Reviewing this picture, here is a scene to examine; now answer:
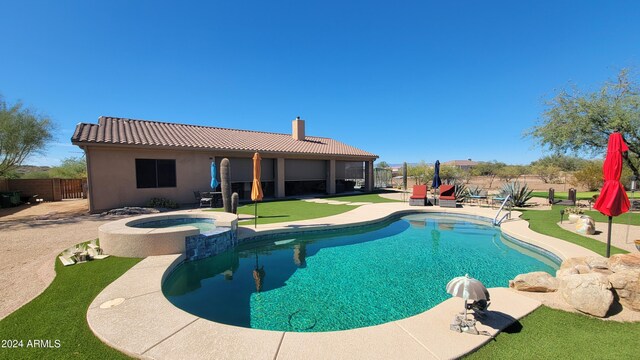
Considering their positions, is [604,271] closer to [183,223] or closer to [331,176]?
[183,223]

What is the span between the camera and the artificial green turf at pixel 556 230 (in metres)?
6.73

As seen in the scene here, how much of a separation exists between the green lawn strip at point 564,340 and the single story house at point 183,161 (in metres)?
15.4

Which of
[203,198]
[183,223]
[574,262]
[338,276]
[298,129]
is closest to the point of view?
[574,262]

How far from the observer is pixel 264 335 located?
311 cm

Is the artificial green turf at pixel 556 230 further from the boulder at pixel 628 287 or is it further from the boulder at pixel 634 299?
the boulder at pixel 634 299

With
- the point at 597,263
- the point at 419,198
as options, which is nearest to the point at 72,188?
the point at 419,198

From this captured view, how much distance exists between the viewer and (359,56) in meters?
18.9

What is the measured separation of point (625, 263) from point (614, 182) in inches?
79.7

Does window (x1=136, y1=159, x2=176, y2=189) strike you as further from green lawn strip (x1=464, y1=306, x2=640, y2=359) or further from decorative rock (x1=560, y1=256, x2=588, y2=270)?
decorative rock (x1=560, y1=256, x2=588, y2=270)

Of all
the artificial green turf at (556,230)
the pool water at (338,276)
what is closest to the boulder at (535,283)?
the pool water at (338,276)

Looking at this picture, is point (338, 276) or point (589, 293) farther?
point (338, 276)

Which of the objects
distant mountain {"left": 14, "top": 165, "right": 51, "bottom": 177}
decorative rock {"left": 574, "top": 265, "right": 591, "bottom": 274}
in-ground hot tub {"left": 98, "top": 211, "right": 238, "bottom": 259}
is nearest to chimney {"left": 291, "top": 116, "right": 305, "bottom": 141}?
in-ground hot tub {"left": 98, "top": 211, "right": 238, "bottom": 259}

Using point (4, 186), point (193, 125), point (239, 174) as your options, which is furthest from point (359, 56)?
point (4, 186)

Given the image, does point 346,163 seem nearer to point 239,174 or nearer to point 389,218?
point 239,174
